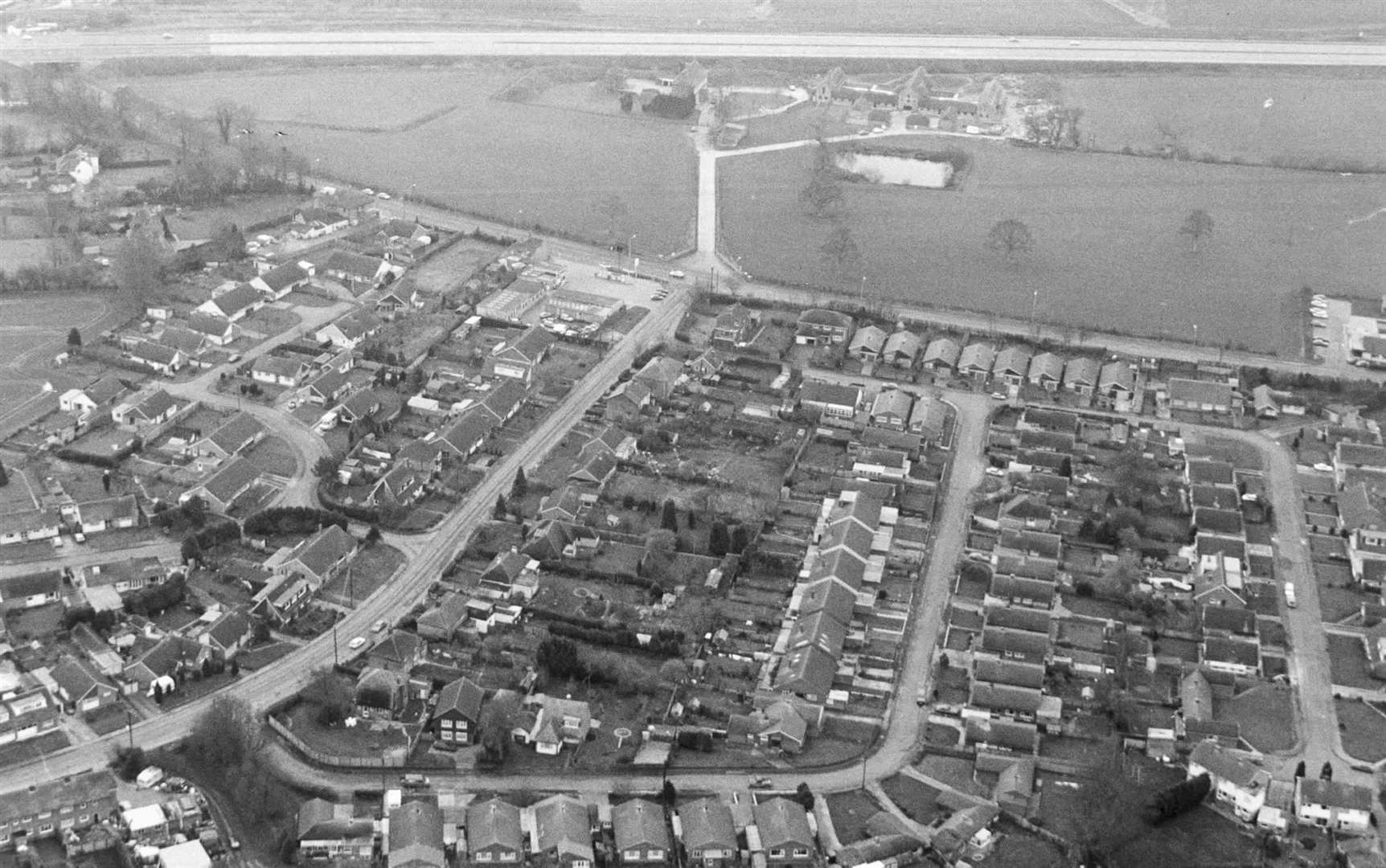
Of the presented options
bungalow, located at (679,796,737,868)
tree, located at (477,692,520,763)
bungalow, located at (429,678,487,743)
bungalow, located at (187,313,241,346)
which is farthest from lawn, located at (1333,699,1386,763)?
bungalow, located at (187,313,241,346)

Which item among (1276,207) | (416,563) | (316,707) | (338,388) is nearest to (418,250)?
(338,388)

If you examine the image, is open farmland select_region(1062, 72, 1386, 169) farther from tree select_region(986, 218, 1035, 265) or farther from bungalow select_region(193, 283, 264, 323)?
bungalow select_region(193, 283, 264, 323)

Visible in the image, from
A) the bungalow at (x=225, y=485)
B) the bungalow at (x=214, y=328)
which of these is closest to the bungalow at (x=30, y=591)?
the bungalow at (x=225, y=485)

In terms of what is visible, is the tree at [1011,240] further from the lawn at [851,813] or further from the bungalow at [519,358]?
the lawn at [851,813]

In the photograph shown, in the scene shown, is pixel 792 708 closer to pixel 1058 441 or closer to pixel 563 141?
pixel 1058 441

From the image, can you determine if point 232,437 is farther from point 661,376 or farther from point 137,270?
point 661,376

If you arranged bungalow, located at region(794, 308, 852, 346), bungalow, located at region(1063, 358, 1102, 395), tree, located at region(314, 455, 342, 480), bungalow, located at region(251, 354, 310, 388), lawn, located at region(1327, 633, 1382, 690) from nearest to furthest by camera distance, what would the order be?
1. lawn, located at region(1327, 633, 1382, 690)
2. tree, located at region(314, 455, 342, 480)
3. bungalow, located at region(251, 354, 310, 388)
4. bungalow, located at region(1063, 358, 1102, 395)
5. bungalow, located at region(794, 308, 852, 346)

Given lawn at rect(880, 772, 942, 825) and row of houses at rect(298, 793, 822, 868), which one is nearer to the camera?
row of houses at rect(298, 793, 822, 868)
